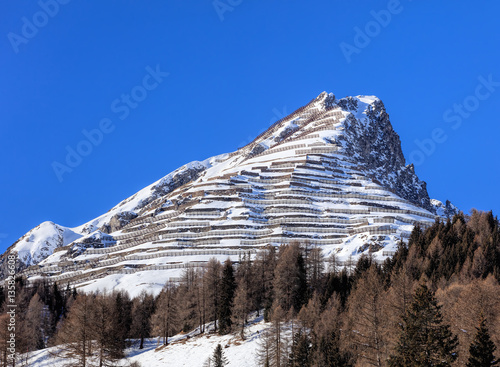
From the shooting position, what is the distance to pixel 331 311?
3856 inches

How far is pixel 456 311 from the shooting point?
7575 cm

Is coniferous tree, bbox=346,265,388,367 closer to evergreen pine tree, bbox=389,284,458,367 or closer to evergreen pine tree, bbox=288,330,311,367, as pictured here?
evergreen pine tree, bbox=288,330,311,367

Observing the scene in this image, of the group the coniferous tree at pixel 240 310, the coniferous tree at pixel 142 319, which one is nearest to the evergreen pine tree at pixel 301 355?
the coniferous tree at pixel 240 310

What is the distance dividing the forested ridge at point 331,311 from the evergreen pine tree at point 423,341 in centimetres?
12

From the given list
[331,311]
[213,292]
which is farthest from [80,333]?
[213,292]

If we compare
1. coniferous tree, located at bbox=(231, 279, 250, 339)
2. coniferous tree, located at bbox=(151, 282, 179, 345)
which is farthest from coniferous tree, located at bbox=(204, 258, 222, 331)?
coniferous tree, located at bbox=(231, 279, 250, 339)

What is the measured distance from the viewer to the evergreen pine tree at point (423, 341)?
187 ft

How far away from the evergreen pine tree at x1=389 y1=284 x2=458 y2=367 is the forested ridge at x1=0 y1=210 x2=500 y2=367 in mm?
116

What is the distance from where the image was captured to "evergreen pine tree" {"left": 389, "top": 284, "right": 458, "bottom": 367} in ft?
187

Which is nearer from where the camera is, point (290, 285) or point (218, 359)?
point (218, 359)

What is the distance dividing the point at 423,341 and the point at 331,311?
40450 millimetres

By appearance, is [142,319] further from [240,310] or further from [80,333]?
[80,333]

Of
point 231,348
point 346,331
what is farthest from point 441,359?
point 231,348

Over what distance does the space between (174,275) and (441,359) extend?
14306 cm
